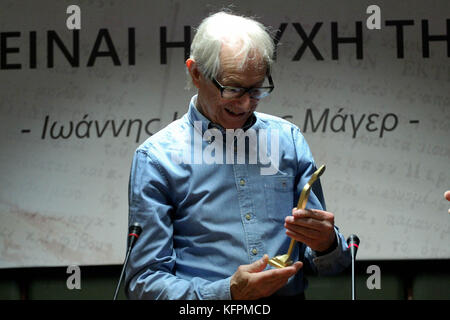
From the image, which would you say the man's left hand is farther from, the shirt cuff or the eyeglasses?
the eyeglasses

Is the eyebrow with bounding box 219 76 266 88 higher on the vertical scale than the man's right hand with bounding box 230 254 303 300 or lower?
higher

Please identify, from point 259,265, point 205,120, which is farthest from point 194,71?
point 259,265

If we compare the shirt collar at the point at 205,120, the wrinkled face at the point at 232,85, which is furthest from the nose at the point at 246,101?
the shirt collar at the point at 205,120

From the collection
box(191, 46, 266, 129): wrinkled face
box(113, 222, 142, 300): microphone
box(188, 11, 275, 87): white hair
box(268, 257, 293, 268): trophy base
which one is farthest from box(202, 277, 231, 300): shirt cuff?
box(188, 11, 275, 87): white hair

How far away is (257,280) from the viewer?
1.57m

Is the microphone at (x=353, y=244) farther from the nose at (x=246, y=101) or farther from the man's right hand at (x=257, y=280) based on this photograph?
the nose at (x=246, y=101)

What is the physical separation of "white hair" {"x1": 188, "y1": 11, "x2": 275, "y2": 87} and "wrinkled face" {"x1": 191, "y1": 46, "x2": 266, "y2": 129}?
16 millimetres

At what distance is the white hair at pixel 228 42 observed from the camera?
175 centimetres

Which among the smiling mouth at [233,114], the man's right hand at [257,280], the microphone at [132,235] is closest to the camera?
the man's right hand at [257,280]

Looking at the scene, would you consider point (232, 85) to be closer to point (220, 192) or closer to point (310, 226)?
point (220, 192)

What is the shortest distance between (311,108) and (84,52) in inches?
56.8

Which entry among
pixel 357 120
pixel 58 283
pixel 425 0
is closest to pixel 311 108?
pixel 357 120

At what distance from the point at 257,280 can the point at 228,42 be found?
673 mm

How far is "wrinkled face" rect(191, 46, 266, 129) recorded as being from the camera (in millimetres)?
1734
